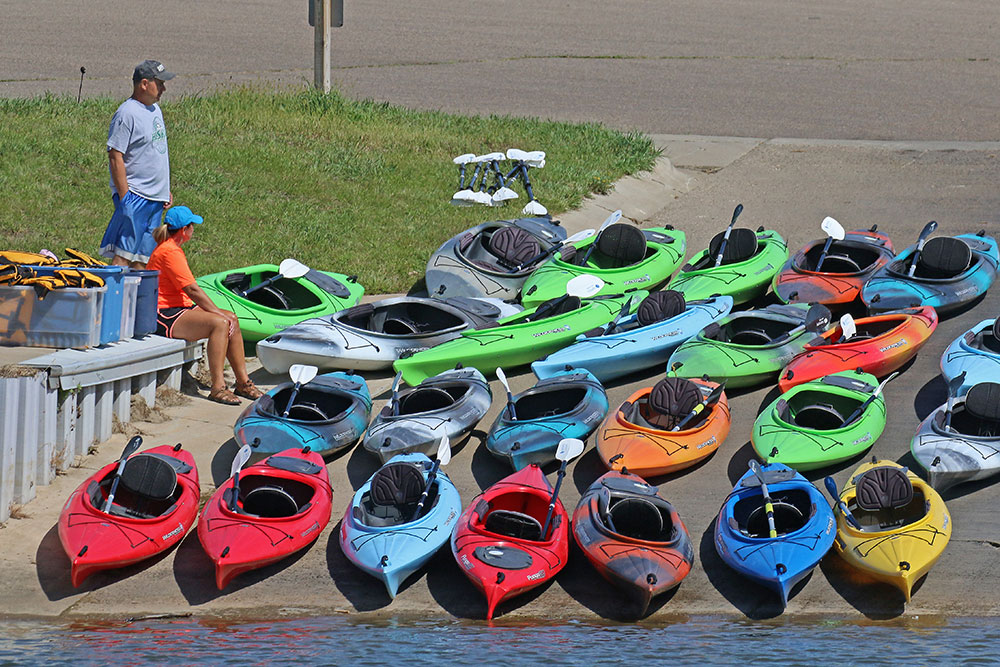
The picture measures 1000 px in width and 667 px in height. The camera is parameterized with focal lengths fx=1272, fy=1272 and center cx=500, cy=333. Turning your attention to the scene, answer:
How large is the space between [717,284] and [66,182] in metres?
7.47

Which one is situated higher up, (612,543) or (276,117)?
(276,117)

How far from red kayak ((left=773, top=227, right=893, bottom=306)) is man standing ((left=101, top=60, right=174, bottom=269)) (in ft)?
19.5

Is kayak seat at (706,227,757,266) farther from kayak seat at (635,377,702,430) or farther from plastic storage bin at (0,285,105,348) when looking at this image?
plastic storage bin at (0,285,105,348)

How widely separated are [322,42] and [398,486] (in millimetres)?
10599

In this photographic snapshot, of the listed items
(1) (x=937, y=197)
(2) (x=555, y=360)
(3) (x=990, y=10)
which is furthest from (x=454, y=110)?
(3) (x=990, y=10)

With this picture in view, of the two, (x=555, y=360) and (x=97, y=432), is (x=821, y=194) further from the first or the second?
(x=97, y=432)

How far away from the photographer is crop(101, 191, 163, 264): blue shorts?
1066 cm

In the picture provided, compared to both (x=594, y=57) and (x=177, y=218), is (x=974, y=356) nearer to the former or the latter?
(x=177, y=218)

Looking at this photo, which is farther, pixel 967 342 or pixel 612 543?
pixel 967 342

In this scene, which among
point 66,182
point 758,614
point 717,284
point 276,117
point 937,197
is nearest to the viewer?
point 758,614

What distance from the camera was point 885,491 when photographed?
8.62 meters

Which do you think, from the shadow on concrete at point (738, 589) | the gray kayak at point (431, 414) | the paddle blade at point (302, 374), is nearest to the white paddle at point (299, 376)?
the paddle blade at point (302, 374)

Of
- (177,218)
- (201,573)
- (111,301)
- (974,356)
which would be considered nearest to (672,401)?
(974,356)

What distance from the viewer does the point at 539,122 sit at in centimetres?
1820
